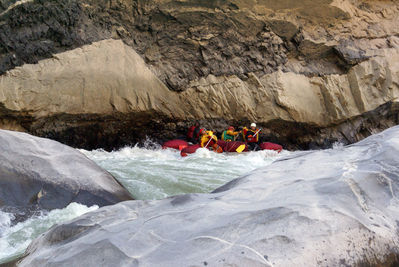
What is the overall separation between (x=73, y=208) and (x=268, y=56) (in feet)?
23.3

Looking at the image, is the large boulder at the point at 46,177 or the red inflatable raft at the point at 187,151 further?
the red inflatable raft at the point at 187,151

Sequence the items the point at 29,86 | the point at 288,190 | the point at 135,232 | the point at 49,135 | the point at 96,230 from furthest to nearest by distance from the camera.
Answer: the point at 49,135 < the point at 29,86 < the point at 288,190 < the point at 96,230 < the point at 135,232

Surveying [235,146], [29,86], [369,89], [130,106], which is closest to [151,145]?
[130,106]

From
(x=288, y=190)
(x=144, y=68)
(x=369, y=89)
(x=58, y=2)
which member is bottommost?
(x=369, y=89)

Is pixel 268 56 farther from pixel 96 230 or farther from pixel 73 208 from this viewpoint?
pixel 96 230

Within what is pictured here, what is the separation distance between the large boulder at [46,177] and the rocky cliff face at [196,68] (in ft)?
14.3

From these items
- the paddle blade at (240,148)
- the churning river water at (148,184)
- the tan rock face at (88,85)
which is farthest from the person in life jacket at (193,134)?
the churning river water at (148,184)

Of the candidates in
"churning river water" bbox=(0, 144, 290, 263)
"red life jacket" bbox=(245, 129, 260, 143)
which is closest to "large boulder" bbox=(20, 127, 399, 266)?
"churning river water" bbox=(0, 144, 290, 263)

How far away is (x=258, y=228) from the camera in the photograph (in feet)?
4.52

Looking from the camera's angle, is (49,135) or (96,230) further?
(49,135)

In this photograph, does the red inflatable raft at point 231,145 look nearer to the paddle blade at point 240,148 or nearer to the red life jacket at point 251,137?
the paddle blade at point 240,148

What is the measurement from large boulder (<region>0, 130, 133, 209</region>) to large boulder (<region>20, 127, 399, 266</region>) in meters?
1.21

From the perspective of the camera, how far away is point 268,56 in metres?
9.05

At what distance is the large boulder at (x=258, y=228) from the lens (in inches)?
50.0
